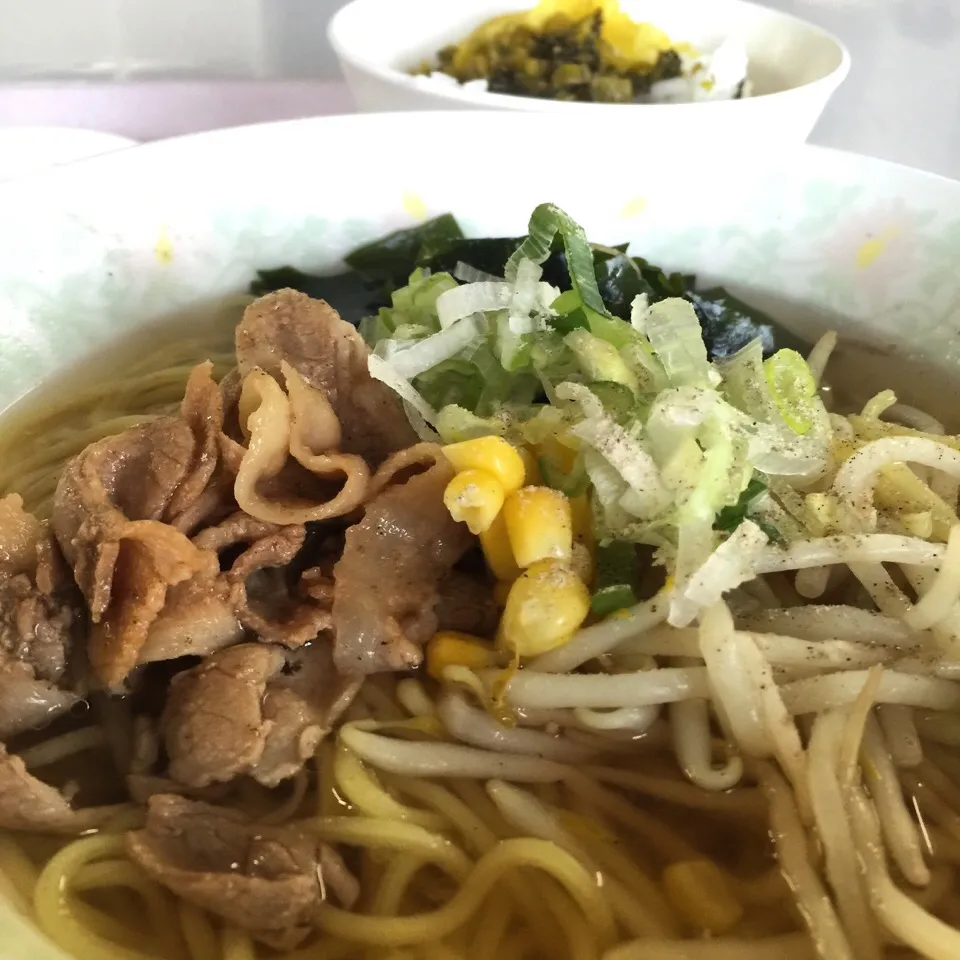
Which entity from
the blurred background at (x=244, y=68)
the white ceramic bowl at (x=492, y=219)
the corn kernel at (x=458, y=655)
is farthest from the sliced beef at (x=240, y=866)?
the blurred background at (x=244, y=68)

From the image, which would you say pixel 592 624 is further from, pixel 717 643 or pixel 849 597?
pixel 849 597

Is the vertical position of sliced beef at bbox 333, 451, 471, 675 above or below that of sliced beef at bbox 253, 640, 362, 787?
above

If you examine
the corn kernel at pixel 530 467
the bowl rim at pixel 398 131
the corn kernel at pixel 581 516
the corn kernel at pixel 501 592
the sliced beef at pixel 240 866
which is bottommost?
the sliced beef at pixel 240 866

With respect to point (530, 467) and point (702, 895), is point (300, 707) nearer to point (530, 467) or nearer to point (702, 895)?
point (530, 467)

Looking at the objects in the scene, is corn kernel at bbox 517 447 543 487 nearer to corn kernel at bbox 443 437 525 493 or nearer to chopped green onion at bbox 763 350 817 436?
corn kernel at bbox 443 437 525 493

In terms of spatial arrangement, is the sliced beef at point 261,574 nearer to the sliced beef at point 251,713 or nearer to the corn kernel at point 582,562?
the sliced beef at point 251,713

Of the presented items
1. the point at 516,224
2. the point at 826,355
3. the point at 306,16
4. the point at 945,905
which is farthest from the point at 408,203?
the point at 306,16

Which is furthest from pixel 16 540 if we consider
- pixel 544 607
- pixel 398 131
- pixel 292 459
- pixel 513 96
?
pixel 513 96

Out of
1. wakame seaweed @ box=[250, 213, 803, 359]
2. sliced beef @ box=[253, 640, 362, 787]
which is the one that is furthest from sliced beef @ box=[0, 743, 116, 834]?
wakame seaweed @ box=[250, 213, 803, 359]
